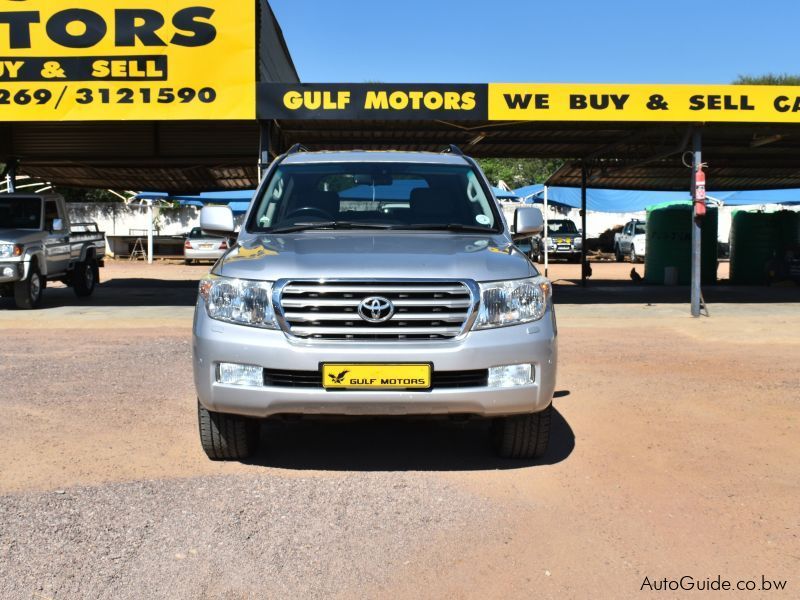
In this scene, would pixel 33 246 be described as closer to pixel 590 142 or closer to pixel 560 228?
pixel 590 142

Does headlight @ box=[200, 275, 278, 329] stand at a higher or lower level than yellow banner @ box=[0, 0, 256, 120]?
lower

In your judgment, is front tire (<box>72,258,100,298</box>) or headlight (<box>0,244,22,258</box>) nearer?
headlight (<box>0,244,22,258</box>)

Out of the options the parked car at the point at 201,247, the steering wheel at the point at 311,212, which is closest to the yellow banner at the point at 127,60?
the steering wheel at the point at 311,212

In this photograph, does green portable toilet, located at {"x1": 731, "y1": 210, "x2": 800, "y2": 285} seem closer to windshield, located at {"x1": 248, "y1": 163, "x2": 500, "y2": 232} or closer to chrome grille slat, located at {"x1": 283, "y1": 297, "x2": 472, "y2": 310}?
windshield, located at {"x1": 248, "y1": 163, "x2": 500, "y2": 232}

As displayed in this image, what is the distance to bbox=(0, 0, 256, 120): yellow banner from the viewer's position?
12812 millimetres

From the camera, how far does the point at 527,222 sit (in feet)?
19.5

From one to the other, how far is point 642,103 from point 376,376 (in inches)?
389

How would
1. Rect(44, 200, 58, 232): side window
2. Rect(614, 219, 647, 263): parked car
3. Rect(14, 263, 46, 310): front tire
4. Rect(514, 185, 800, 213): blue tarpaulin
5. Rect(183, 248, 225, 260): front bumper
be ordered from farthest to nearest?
Rect(514, 185, 800, 213): blue tarpaulin → Rect(614, 219, 647, 263): parked car → Rect(183, 248, 225, 260): front bumper → Rect(44, 200, 58, 232): side window → Rect(14, 263, 46, 310): front tire

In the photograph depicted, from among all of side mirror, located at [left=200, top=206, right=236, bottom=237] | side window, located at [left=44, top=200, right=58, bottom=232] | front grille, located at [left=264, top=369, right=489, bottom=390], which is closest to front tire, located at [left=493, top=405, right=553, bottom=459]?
front grille, located at [left=264, top=369, right=489, bottom=390]

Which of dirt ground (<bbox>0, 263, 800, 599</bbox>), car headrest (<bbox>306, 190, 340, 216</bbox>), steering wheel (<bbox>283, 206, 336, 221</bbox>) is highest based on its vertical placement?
car headrest (<bbox>306, 190, 340, 216</bbox>)

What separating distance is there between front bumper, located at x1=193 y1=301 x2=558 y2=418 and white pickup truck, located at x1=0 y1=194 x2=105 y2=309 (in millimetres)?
10887

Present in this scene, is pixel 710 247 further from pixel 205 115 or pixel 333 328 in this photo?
pixel 333 328

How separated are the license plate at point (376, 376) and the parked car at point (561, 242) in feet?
99.1

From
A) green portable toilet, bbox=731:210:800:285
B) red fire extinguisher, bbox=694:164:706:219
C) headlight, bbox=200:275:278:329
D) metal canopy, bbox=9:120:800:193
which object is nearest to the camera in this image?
headlight, bbox=200:275:278:329
